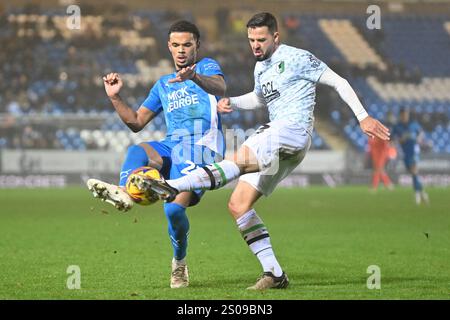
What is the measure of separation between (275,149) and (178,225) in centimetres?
121

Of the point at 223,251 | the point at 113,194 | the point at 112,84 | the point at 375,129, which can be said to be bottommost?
the point at 223,251

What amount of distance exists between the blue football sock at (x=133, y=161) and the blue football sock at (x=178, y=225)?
1.45 ft

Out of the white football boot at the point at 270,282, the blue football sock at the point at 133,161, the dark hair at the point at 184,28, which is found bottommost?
the white football boot at the point at 270,282

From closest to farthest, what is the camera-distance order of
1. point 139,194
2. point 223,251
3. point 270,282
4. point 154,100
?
point 139,194 < point 270,282 < point 154,100 < point 223,251

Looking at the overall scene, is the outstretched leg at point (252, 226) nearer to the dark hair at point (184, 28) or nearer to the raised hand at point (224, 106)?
the raised hand at point (224, 106)

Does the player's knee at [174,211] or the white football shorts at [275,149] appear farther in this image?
the player's knee at [174,211]

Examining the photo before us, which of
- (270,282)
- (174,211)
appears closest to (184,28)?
(174,211)

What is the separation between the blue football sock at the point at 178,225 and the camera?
25.0 ft

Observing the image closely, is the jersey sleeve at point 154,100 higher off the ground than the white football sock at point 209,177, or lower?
higher

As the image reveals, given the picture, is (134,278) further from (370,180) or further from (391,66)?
(391,66)

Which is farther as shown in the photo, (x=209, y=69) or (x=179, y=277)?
(x=209, y=69)

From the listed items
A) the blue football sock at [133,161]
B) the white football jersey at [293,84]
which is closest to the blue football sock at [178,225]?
the blue football sock at [133,161]

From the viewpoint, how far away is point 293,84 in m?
7.42

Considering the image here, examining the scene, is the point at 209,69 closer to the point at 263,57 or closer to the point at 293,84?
the point at 263,57
